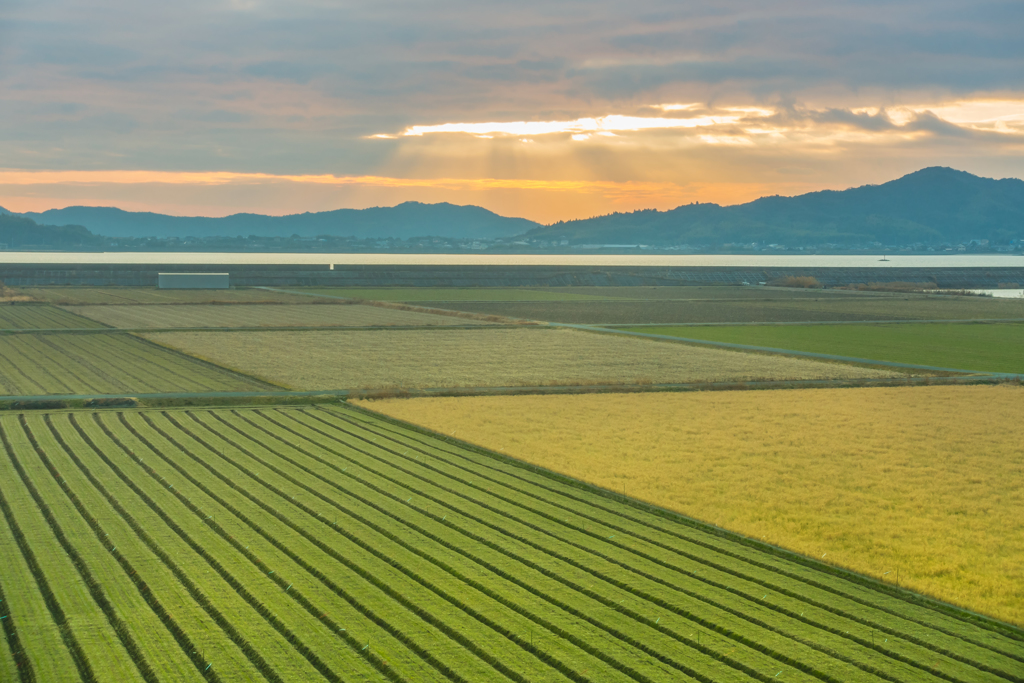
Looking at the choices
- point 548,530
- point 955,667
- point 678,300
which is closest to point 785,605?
point 955,667

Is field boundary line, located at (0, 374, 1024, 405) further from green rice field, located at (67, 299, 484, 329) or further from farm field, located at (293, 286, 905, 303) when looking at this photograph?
farm field, located at (293, 286, 905, 303)

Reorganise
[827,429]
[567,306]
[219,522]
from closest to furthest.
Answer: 1. [219,522]
2. [827,429]
3. [567,306]

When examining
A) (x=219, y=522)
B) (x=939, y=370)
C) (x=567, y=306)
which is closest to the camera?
(x=219, y=522)

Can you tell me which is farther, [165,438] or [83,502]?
[165,438]

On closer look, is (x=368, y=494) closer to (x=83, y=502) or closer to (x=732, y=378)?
(x=83, y=502)

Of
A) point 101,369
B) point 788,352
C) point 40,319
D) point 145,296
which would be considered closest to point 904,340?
point 788,352

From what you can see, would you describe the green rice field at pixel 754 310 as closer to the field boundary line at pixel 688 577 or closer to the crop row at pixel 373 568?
the crop row at pixel 373 568
